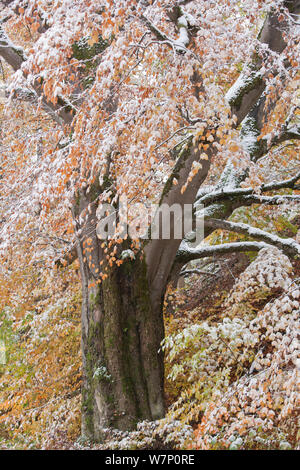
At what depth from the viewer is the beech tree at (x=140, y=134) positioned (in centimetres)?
404

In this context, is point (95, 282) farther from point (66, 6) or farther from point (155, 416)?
point (66, 6)

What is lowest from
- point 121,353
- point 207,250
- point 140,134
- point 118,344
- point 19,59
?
point 121,353

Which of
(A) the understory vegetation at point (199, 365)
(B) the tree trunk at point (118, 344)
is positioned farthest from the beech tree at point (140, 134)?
(A) the understory vegetation at point (199, 365)

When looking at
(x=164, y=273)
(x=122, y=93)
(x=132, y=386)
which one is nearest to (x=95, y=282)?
(x=164, y=273)

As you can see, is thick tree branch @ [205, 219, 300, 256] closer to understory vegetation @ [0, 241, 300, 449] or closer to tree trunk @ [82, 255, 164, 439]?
understory vegetation @ [0, 241, 300, 449]

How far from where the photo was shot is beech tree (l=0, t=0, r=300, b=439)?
4.04m

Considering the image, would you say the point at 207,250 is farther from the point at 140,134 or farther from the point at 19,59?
the point at 19,59

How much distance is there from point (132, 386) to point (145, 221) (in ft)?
7.19

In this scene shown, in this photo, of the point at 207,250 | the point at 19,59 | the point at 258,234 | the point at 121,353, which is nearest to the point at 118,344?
the point at 121,353

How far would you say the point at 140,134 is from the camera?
422 centimetres

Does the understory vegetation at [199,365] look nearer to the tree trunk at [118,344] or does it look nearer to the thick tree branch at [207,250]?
the tree trunk at [118,344]

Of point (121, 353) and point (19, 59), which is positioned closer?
point (121, 353)

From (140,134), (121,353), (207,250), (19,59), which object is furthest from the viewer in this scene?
(207,250)

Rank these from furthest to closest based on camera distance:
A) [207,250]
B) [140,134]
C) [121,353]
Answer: [207,250], [121,353], [140,134]
